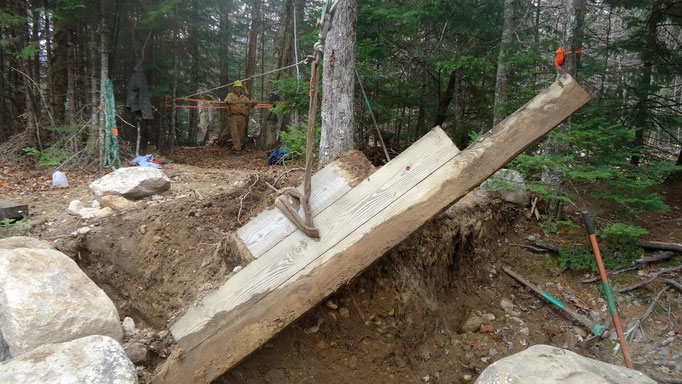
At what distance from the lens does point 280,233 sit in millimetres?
2607

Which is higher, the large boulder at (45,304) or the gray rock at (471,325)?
the large boulder at (45,304)

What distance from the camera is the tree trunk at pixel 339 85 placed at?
4.25m

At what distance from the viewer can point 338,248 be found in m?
2.42

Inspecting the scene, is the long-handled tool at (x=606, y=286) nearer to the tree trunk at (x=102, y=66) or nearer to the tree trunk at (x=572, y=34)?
the tree trunk at (x=572, y=34)

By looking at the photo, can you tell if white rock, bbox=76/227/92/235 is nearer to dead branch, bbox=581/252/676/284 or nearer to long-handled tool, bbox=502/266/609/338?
long-handled tool, bbox=502/266/609/338

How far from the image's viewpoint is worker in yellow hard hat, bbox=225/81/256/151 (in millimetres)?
12133

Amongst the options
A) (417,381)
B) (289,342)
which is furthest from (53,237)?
(417,381)

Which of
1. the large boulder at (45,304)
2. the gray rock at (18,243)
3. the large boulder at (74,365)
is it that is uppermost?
the large boulder at (74,365)

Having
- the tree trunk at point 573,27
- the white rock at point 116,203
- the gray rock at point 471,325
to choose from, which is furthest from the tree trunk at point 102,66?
the tree trunk at point 573,27

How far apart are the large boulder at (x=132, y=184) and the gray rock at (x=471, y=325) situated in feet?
14.9

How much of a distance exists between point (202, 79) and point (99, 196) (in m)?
11.4

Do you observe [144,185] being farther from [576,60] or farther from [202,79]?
[202,79]

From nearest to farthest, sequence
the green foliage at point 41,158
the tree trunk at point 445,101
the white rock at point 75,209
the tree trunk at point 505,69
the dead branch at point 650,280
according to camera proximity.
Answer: the dead branch at point 650,280, the white rock at point 75,209, the tree trunk at point 505,69, the green foliage at point 41,158, the tree trunk at point 445,101

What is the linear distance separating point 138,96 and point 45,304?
8.62 m
